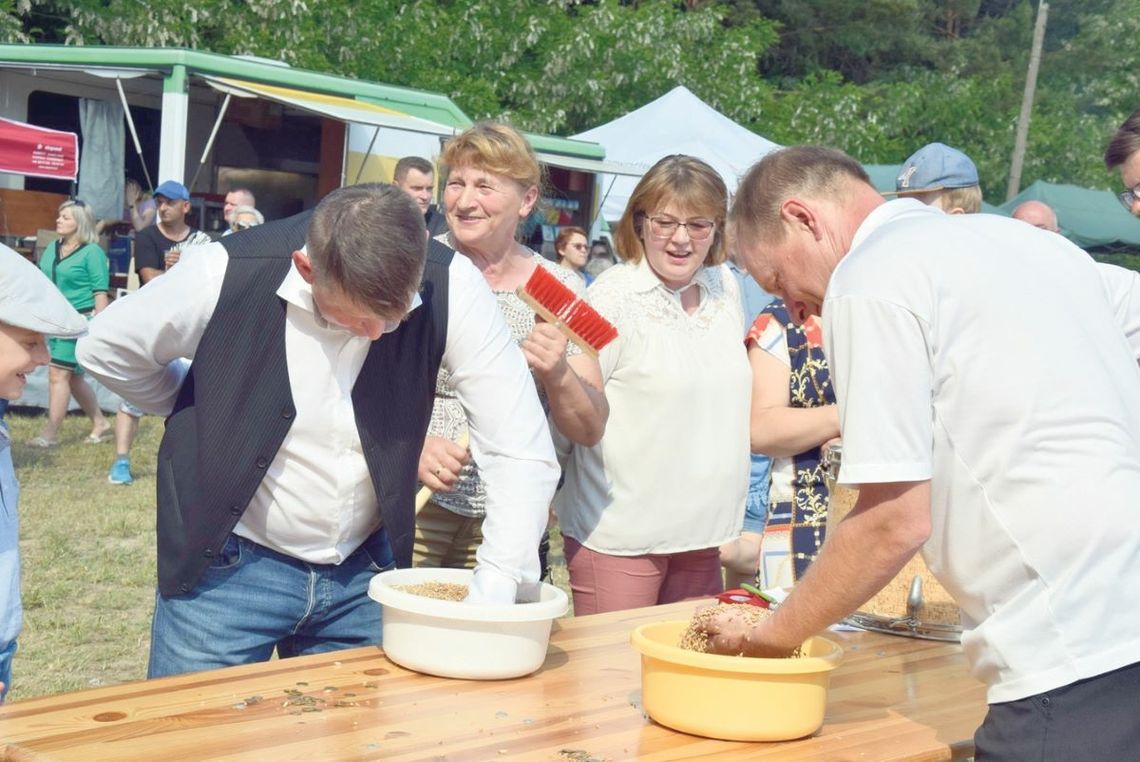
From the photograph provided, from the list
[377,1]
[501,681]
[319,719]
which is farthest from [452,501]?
[377,1]

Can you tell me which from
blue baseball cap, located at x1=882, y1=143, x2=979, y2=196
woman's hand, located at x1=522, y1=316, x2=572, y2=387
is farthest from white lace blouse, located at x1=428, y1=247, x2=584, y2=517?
blue baseball cap, located at x1=882, y1=143, x2=979, y2=196

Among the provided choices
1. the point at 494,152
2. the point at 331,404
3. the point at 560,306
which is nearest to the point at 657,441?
the point at 560,306

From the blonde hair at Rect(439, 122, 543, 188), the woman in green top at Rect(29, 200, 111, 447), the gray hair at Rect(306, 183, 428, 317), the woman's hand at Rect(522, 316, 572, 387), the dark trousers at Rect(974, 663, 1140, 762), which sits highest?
the blonde hair at Rect(439, 122, 543, 188)

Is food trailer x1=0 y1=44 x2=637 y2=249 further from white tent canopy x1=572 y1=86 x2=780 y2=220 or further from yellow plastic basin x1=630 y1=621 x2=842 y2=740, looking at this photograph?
yellow plastic basin x1=630 y1=621 x2=842 y2=740

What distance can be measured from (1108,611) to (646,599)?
1502mm

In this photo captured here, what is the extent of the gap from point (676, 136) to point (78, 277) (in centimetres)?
616

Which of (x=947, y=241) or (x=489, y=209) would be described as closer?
(x=947, y=241)

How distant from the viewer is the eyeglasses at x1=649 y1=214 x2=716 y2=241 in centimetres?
316

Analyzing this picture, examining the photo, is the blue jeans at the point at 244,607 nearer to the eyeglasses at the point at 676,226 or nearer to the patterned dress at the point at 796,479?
the patterned dress at the point at 796,479

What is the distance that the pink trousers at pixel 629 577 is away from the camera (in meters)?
3.06

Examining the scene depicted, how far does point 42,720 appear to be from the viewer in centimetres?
177

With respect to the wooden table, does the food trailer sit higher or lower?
higher

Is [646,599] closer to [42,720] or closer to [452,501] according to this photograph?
[452,501]

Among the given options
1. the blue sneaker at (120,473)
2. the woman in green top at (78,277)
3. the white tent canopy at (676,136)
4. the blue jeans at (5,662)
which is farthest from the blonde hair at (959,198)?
the white tent canopy at (676,136)
